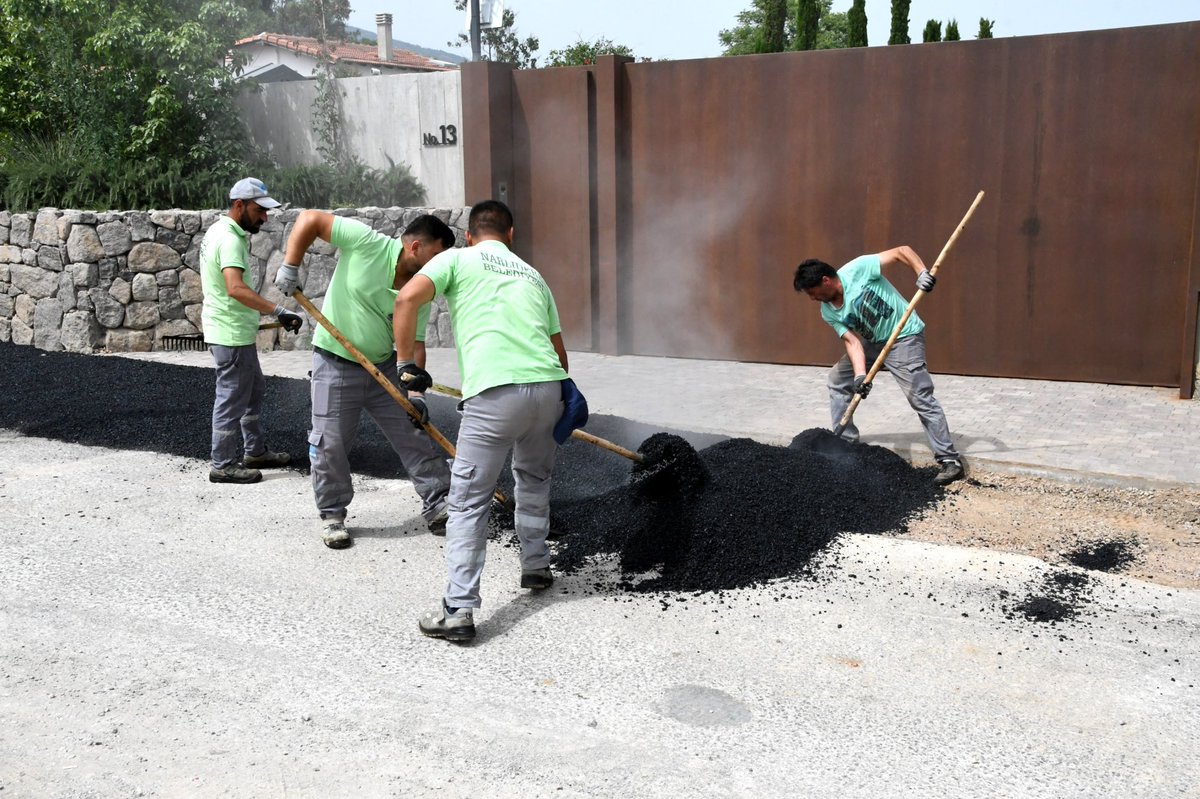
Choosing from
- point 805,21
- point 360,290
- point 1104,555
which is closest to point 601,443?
point 360,290

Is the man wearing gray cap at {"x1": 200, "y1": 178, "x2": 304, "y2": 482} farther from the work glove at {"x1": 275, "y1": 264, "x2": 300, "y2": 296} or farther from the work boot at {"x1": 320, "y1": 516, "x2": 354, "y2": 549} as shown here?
the work boot at {"x1": 320, "y1": 516, "x2": 354, "y2": 549}

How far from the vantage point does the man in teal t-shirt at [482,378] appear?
14.3 ft

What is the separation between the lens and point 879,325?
693cm

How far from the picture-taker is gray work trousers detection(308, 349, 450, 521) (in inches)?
215

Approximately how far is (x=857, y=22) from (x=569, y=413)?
733 inches

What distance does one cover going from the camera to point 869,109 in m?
9.45

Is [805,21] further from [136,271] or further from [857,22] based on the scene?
[136,271]

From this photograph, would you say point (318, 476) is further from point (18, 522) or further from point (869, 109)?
point (869, 109)

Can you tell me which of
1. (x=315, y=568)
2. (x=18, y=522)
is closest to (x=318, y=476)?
(x=315, y=568)

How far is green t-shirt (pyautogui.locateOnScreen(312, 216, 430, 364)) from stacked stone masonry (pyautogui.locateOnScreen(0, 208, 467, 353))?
550cm

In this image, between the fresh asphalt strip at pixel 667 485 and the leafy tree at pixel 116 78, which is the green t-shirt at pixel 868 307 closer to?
the fresh asphalt strip at pixel 667 485

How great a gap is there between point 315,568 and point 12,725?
1.66 m

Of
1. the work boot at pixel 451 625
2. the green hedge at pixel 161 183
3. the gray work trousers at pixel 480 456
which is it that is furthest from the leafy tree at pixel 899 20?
the work boot at pixel 451 625

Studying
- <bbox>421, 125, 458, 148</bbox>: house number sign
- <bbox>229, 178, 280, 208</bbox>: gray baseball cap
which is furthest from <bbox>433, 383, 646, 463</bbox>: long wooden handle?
<bbox>421, 125, 458, 148</bbox>: house number sign
